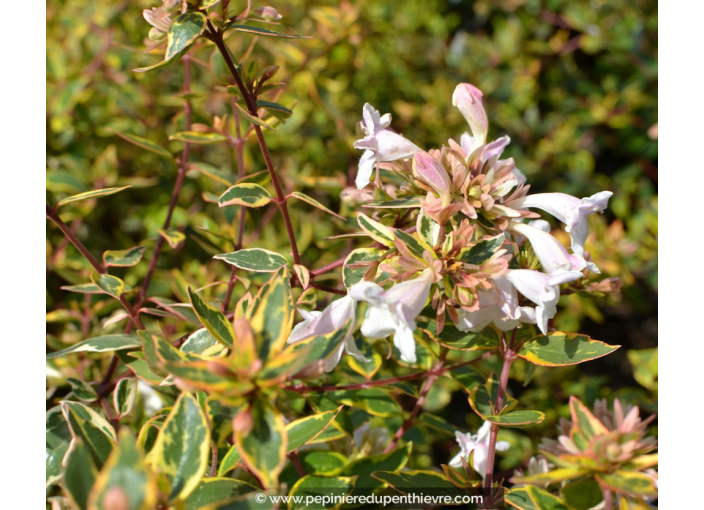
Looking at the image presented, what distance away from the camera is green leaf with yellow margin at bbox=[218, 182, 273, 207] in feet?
2.51

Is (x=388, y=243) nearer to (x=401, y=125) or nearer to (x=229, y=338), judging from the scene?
(x=229, y=338)

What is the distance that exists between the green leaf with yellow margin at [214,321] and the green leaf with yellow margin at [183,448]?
0.43 ft

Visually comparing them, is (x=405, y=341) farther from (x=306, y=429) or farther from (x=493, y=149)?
(x=493, y=149)

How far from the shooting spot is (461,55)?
262cm

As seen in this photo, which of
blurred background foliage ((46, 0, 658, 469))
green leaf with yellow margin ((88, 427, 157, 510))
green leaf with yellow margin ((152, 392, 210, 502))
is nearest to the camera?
green leaf with yellow margin ((88, 427, 157, 510))

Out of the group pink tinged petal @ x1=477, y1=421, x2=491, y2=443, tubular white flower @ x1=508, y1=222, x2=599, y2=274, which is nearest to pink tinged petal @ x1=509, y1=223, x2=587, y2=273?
tubular white flower @ x1=508, y1=222, x2=599, y2=274

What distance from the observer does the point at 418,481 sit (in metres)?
0.78

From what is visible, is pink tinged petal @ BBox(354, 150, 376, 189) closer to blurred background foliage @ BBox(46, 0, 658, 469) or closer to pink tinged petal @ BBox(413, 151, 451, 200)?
pink tinged petal @ BBox(413, 151, 451, 200)

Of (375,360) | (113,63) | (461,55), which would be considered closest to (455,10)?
(461,55)

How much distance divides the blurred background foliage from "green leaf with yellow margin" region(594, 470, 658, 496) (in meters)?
0.55

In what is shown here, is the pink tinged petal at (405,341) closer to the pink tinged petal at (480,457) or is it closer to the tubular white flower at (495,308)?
the tubular white flower at (495,308)

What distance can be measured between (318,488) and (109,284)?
1.62 ft

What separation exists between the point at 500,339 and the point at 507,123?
168cm

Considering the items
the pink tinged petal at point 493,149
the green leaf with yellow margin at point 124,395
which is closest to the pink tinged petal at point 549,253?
the pink tinged petal at point 493,149
